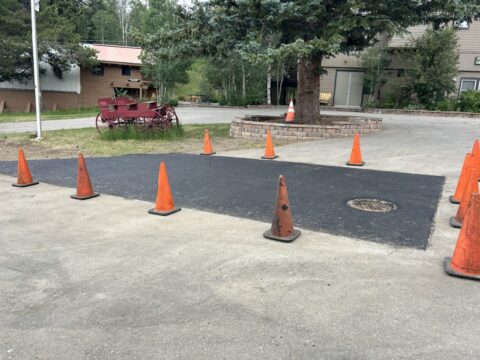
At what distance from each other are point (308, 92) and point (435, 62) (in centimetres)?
1253

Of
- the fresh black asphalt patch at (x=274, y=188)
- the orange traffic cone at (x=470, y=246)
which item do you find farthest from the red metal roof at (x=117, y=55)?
the orange traffic cone at (x=470, y=246)

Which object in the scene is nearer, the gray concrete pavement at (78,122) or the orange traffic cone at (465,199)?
the orange traffic cone at (465,199)

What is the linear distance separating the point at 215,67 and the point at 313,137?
2106cm

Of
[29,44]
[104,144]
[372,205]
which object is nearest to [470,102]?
[104,144]

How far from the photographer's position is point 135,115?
43.1 ft

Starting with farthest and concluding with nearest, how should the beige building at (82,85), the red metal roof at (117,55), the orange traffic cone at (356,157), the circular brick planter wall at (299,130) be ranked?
the red metal roof at (117,55), the beige building at (82,85), the circular brick planter wall at (299,130), the orange traffic cone at (356,157)

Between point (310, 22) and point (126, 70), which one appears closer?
point (310, 22)

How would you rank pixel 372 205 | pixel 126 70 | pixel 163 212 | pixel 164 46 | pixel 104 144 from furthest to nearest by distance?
1. pixel 126 70
2. pixel 164 46
3. pixel 104 144
4. pixel 372 205
5. pixel 163 212

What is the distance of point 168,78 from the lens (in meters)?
33.6

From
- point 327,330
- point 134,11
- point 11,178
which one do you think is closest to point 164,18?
point 134,11

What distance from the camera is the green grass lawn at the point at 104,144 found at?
11.3m

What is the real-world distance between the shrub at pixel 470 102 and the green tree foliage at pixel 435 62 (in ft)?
3.26

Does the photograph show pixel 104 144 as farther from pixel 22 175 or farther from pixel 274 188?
pixel 274 188

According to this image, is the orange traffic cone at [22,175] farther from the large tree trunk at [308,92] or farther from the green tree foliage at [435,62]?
the green tree foliage at [435,62]
